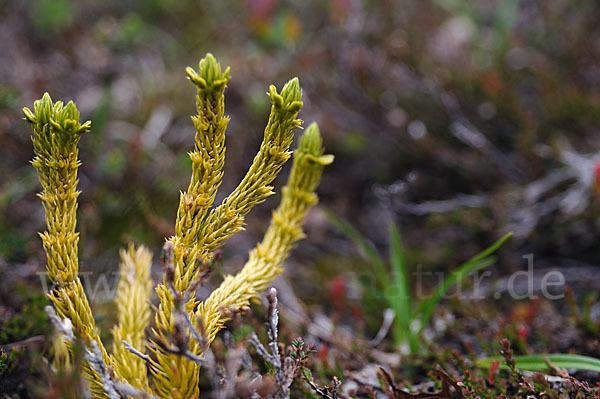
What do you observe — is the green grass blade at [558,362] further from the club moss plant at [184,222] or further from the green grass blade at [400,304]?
the club moss plant at [184,222]

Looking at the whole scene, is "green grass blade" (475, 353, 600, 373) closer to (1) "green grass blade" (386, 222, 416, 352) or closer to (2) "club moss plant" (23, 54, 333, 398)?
(1) "green grass blade" (386, 222, 416, 352)

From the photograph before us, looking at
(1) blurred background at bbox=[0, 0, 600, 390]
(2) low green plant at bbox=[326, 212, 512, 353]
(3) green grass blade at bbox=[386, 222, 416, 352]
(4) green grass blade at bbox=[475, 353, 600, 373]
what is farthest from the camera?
(1) blurred background at bbox=[0, 0, 600, 390]

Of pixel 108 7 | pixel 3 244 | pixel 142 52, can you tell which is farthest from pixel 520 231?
pixel 108 7

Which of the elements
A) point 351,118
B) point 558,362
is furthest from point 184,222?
point 351,118

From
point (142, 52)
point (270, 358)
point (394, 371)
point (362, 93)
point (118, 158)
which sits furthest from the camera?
point (142, 52)

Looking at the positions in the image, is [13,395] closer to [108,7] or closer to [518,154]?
[518,154]

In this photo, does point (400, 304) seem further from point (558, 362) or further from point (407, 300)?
point (558, 362)

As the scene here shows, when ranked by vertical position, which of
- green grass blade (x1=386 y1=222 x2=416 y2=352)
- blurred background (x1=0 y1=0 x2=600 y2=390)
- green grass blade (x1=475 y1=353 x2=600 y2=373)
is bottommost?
green grass blade (x1=475 y1=353 x2=600 y2=373)

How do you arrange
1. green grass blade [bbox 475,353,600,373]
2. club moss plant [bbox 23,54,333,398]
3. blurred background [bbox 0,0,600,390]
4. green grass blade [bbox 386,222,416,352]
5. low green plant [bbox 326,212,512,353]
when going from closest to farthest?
club moss plant [bbox 23,54,333,398], green grass blade [bbox 475,353,600,373], low green plant [bbox 326,212,512,353], green grass blade [bbox 386,222,416,352], blurred background [bbox 0,0,600,390]

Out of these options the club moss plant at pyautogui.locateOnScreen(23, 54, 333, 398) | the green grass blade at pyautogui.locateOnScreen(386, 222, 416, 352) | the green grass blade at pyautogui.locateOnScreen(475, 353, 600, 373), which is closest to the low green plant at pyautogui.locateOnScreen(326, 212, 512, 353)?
the green grass blade at pyautogui.locateOnScreen(386, 222, 416, 352)
